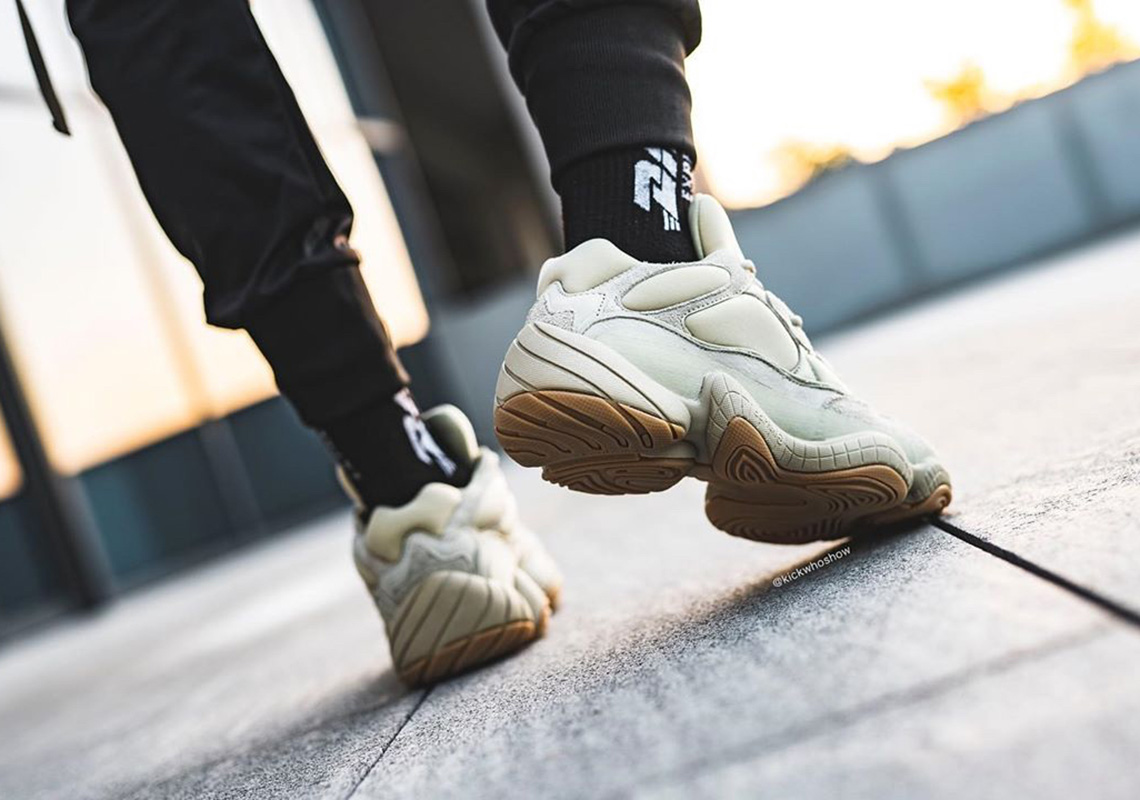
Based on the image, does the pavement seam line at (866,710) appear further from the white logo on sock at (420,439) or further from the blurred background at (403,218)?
the blurred background at (403,218)

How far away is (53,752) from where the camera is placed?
143 centimetres

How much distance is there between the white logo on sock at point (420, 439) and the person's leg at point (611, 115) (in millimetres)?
291

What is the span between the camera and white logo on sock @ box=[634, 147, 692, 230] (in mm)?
807

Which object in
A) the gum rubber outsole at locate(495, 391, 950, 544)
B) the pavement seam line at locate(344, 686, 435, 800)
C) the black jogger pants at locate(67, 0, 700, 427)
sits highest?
the black jogger pants at locate(67, 0, 700, 427)

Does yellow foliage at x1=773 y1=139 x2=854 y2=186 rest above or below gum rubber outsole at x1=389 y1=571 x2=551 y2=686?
above

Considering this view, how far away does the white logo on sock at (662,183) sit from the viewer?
2.65ft

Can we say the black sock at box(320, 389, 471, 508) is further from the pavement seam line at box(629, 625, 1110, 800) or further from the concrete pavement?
the pavement seam line at box(629, 625, 1110, 800)

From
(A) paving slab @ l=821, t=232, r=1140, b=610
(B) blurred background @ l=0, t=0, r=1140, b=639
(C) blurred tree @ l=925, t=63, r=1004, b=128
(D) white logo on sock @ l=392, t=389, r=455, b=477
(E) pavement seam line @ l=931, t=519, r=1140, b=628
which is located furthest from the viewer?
(C) blurred tree @ l=925, t=63, r=1004, b=128

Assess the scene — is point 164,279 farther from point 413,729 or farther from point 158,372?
point 413,729

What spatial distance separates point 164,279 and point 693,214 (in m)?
5.03

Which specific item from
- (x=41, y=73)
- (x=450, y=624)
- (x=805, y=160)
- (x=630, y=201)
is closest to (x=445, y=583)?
(x=450, y=624)

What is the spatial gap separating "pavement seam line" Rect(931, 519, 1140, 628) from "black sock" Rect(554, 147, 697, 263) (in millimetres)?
306

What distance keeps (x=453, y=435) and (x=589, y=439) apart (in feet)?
1.27

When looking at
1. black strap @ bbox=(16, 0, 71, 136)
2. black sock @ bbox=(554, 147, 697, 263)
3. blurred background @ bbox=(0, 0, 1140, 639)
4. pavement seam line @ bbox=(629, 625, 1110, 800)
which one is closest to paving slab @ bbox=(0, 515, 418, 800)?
pavement seam line @ bbox=(629, 625, 1110, 800)
